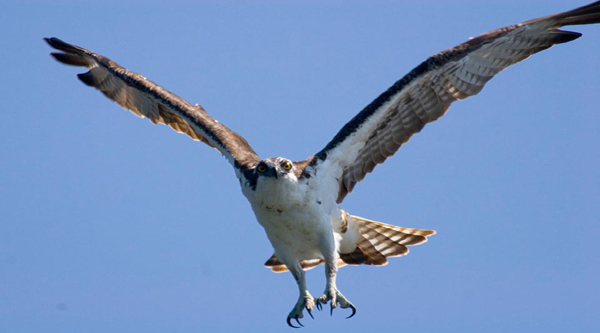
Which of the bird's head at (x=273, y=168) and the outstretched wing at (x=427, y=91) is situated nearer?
the bird's head at (x=273, y=168)

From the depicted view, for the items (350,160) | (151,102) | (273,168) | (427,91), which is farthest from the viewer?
(151,102)

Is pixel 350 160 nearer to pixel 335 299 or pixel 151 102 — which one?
pixel 335 299

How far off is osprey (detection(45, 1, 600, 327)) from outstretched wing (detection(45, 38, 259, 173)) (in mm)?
32

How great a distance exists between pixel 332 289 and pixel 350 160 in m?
2.00

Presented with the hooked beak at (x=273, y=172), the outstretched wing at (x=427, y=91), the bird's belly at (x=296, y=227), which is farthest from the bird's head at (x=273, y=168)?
the outstretched wing at (x=427, y=91)

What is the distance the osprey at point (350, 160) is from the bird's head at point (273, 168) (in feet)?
0.04

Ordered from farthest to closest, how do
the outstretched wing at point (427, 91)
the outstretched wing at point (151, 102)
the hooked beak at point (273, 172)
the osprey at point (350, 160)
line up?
1. the outstretched wing at point (151, 102)
2. the outstretched wing at point (427, 91)
3. the osprey at point (350, 160)
4. the hooked beak at point (273, 172)

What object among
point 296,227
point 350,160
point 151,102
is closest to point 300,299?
point 296,227

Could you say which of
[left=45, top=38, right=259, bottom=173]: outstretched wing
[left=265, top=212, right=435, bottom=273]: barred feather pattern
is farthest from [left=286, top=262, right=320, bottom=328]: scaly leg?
[left=45, top=38, right=259, bottom=173]: outstretched wing

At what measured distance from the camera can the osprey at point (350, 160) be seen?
37.3ft

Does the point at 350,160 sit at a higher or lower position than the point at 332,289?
higher

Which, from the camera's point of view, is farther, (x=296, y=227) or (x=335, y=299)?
(x=296, y=227)

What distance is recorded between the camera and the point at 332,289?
11344mm

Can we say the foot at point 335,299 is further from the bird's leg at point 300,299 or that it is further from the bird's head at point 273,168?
the bird's head at point 273,168
